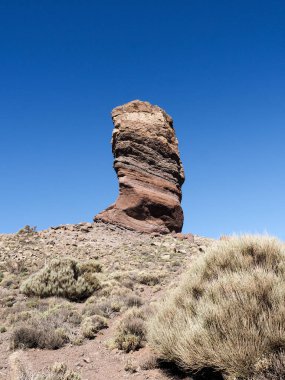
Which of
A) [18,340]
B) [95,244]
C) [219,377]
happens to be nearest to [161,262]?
[95,244]

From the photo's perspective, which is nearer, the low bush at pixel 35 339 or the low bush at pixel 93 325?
the low bush at pixel 35 339

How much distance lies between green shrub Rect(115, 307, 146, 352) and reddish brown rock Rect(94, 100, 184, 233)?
20324 millimetres

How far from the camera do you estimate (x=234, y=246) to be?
7.70 m

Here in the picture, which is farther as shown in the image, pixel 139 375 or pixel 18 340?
pixel 18 340

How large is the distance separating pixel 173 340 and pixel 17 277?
14.1 m

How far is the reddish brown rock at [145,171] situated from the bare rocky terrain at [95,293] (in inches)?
64.1

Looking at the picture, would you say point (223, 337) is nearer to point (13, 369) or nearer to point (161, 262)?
point (13, 369)

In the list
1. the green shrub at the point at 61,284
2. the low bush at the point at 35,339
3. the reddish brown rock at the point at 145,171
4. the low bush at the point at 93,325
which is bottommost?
the low bush at the point at 35,339

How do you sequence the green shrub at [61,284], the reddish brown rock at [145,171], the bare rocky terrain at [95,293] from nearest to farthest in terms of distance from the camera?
1. the bare rocky terrain at [95,293]
2. the green shrub at [61,284]
3. the reddish brown rock at [145,171]

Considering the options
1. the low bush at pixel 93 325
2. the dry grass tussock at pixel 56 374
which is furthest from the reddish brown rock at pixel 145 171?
the dry grass tussock at pixel 56 374

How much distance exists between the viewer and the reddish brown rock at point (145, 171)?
1169 inches

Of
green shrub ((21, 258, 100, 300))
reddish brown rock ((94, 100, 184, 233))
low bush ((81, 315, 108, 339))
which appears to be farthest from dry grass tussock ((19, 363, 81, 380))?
reddish brown rock ((94, 100, 184, 233))

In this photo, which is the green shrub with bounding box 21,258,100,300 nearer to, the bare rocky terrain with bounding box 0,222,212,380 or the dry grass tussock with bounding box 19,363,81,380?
the bare rocky terrain with bounding box 0,222,212,380

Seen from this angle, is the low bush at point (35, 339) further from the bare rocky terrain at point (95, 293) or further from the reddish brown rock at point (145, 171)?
the reddish brown rock at point (145, 171)
